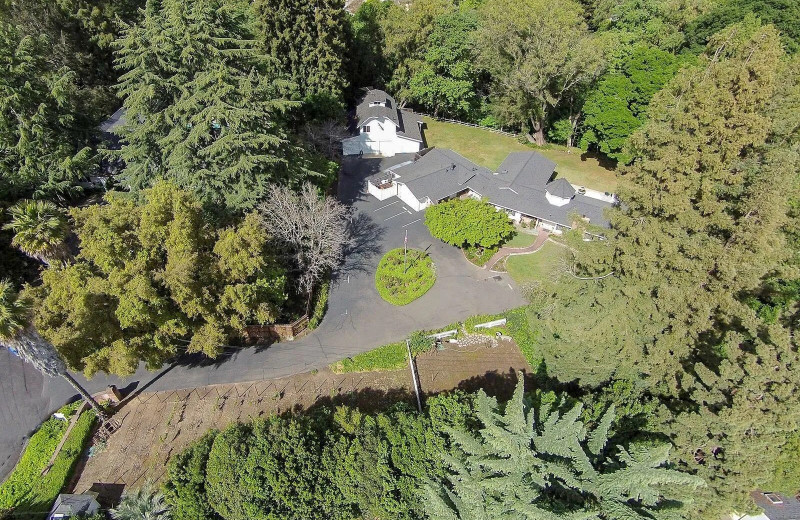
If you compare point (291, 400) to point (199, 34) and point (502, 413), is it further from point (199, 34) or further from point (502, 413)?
point (199, 34)

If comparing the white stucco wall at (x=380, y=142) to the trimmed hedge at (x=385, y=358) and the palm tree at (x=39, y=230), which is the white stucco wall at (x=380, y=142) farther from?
the palm tree at (x=39, y=230)

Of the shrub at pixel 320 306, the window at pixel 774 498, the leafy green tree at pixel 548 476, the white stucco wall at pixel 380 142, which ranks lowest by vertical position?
the window at pixel 774 498

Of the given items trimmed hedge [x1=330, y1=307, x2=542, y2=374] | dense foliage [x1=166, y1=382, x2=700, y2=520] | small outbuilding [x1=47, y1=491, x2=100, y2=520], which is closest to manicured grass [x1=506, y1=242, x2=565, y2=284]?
trimmed hedge [x1=330, y1=307, x2=542, y2=374]

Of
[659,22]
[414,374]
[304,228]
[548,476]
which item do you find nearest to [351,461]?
[548,476]

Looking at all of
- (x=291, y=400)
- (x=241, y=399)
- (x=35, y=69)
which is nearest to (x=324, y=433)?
(x=291, y=400)

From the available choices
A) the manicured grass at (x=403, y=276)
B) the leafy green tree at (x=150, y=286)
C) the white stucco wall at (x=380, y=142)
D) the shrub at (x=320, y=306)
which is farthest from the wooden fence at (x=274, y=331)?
the white stucco wall at (x=380, y=142)

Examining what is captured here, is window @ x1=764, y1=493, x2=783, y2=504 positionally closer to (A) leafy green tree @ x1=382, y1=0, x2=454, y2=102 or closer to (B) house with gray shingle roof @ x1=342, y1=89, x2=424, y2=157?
(B) house with gray shingle roof @ x1=342, y1=89, x2=424, y2=157
